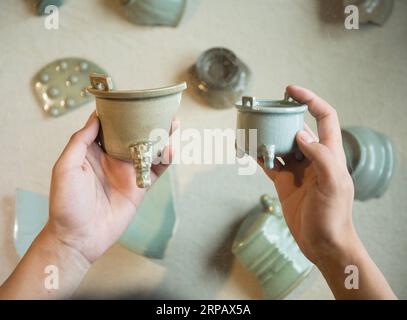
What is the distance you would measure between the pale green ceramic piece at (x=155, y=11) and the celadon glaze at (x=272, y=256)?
0.59m

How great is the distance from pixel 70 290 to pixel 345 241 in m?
0.53

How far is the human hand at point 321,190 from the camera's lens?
2.05 feet

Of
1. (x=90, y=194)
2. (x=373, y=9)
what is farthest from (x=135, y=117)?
(x=373, y=9)

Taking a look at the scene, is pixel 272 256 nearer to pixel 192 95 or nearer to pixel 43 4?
pixel 192 95

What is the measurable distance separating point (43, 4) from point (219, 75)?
0.51m

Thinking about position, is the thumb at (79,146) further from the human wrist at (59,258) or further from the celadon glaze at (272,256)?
the celadon glaze at (272,256)

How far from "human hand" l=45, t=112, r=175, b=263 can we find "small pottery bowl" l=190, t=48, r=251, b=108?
13.0 inches

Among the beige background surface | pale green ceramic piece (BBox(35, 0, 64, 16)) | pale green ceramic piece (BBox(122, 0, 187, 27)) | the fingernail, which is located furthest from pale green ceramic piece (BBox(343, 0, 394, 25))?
pale green ceramic piece (BBox(35, 0, 64, 16))

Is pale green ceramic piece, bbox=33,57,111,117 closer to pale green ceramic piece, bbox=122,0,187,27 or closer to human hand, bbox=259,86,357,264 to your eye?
pale green ceramic piece, bbox=122,0,187,27

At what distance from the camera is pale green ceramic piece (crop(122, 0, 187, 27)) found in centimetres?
98

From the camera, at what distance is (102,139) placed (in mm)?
675

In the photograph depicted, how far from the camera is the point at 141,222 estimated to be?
1.01 meters

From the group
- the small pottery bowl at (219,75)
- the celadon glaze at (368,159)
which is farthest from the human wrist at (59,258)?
the celadon glaze at (368,159)
